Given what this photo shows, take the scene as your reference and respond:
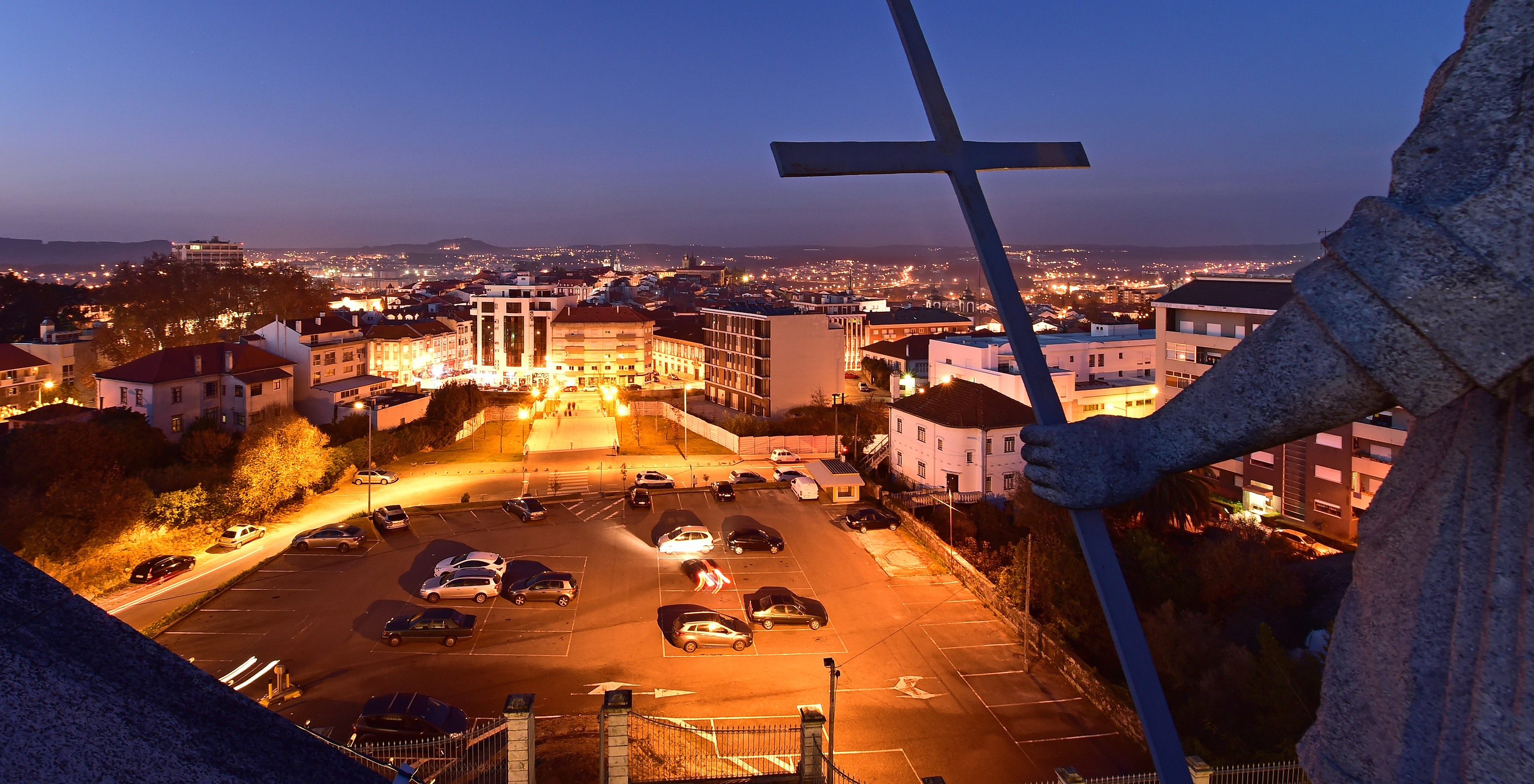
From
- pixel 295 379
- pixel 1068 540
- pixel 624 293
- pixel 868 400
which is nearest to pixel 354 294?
pixel 624 293

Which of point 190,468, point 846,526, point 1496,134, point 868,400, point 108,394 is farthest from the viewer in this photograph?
point 868,400

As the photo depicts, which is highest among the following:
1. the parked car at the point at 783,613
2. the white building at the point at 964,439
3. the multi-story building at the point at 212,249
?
the multi-story building at the point at 212,249

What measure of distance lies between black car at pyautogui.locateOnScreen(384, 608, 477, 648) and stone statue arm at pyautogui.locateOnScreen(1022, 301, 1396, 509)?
54.7 feet

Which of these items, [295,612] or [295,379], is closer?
[295,612]

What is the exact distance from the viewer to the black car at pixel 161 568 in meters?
20.6

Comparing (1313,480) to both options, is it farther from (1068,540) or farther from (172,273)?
(172,273)

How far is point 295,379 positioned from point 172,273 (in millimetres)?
33291

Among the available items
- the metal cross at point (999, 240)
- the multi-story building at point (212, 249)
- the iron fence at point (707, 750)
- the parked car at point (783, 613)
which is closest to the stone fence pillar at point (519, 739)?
the iron fence at point (707, 750)

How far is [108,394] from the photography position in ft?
113

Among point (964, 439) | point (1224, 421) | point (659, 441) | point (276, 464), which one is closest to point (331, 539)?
point (276, 464)

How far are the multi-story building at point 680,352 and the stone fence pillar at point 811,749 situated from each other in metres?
48.8

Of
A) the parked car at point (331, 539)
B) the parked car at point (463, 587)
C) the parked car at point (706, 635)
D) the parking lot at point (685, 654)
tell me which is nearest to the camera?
the parking lot at point (685, 654)

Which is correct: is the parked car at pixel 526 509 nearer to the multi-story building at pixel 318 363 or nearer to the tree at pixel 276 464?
the tree at pixel 276 464

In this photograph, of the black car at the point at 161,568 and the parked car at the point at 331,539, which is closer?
the black car at the point at 161,568
